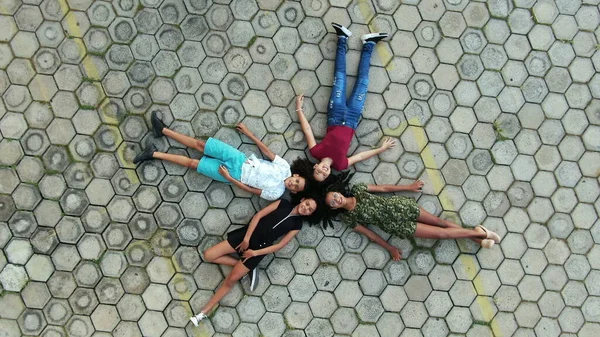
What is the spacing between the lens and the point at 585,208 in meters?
6.05

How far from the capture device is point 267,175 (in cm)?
550

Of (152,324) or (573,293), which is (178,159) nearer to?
(152,324)

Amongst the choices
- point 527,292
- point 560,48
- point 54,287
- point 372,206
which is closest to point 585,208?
point 527,292

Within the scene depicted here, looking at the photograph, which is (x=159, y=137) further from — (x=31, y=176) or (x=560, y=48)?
(x=560, y=48)

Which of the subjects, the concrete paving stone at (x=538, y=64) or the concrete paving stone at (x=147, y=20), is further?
the concrete paving stone at (x=538, y=64)

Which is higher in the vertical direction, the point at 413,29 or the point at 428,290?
the point at 413,29

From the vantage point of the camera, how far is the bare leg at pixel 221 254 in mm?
5656

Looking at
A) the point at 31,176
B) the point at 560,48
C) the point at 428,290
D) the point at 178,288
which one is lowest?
the point at 178,288

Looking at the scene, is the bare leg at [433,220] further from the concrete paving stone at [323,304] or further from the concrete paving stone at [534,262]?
the concrete paving stone at [323,304]

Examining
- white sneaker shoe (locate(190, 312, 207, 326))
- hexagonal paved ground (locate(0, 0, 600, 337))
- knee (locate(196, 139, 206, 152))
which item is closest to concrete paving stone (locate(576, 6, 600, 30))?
hexagonal paved ground (locate(0, 0, 600, 337))

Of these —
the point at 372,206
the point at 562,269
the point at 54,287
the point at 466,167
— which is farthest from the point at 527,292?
the point at 54,287

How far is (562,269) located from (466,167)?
1.64 metres

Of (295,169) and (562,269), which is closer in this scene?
(295,169)

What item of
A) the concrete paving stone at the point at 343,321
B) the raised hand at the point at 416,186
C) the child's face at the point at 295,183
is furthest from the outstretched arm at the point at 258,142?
the concrete paving stone at the point at 343,321
